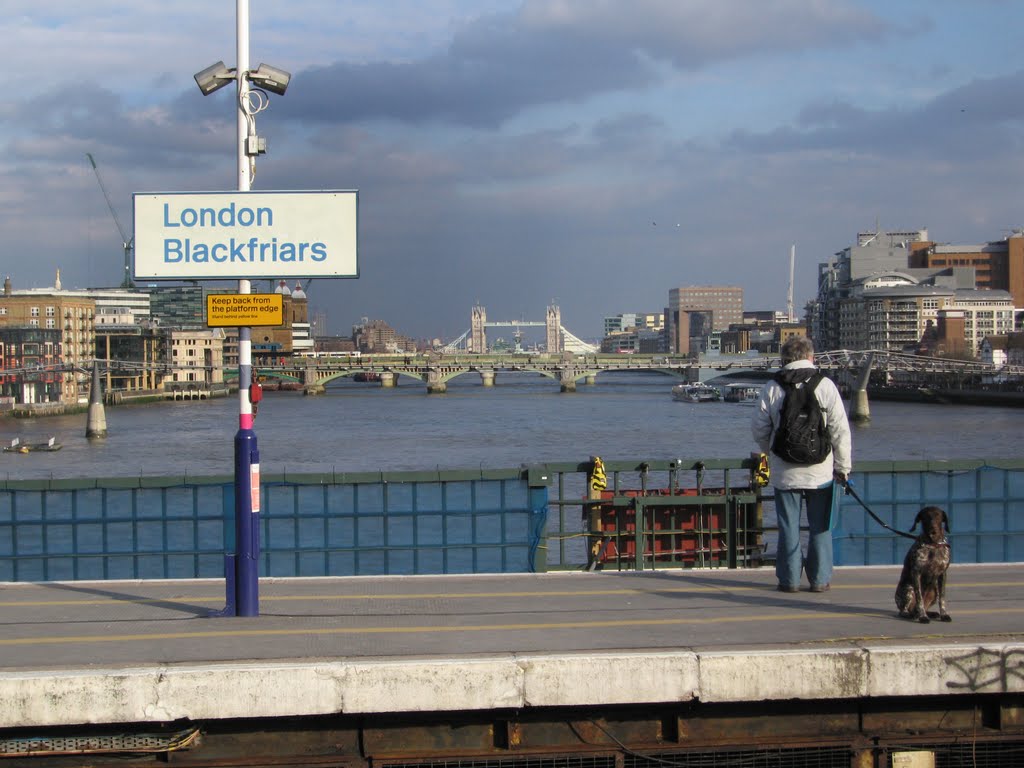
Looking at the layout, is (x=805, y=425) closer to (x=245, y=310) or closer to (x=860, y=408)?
(x=245, y=310)

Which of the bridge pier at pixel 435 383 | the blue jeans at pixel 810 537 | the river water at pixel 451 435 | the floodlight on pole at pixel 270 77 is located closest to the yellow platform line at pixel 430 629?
the blue jeans at pixel 810 537

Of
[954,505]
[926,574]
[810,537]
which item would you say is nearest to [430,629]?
[810,537]

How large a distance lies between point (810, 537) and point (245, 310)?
13.2 ft

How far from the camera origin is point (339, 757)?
19.3 ft

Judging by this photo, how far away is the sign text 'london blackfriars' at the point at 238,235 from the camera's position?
7656 mm

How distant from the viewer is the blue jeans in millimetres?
7676

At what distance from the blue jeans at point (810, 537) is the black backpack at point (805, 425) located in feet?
0.87

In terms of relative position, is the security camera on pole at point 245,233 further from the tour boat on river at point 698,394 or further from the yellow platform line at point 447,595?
the tour boat on river at point 698,394

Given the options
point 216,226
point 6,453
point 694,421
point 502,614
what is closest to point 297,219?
point 216,226

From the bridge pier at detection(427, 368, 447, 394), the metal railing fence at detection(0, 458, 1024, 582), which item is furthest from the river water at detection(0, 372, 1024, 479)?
the metal railing fence at detection(0, 458, 1024, 582)

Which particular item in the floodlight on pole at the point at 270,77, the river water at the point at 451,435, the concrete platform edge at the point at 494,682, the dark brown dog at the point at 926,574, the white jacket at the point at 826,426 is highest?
the floodlight on pole at the point at 270,77

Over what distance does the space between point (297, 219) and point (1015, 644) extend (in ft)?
16.6

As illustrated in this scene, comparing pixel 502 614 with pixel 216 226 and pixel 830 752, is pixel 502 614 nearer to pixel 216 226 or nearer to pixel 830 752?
pixel 830 752

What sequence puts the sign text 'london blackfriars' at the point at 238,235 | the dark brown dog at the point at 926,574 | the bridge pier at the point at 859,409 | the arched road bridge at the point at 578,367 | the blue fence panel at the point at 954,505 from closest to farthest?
the dark brown dog at the point at 926,574 → the sign text 'london blackfriars' at the point at 238,235 → the blue fence panel at the point at 954,505 → the bridge pier at the point at 859,409 → the arched road bridge at the point at 578,367
